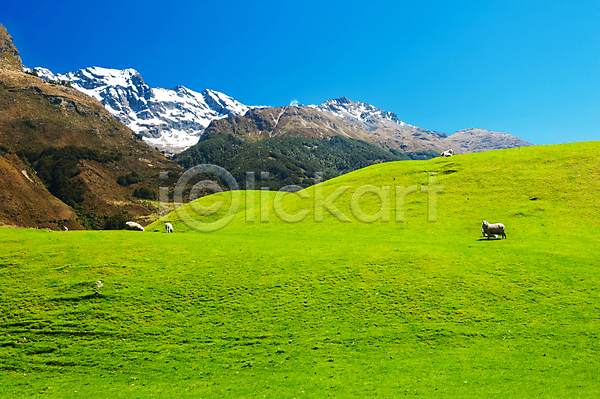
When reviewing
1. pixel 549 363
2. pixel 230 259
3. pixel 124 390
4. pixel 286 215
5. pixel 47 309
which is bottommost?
pixel 124 390

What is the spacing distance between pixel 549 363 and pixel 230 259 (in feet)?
78.2

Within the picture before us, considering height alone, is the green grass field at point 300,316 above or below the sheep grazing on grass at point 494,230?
below

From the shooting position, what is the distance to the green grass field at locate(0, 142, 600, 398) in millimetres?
17406

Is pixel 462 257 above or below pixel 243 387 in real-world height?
above

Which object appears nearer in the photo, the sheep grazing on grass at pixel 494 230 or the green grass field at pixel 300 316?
the green grass field at pixel 300 316

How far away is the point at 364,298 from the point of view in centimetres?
2403

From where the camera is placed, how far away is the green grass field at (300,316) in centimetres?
1741

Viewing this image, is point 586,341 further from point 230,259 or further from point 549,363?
point 230,259

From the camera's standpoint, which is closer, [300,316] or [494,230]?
[300,316]

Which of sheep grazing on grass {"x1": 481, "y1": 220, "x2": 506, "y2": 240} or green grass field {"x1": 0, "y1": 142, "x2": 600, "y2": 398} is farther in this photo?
sheep grazing on grass {"x1": 481, "y1": 220, "x2": 506, "y2": 240}

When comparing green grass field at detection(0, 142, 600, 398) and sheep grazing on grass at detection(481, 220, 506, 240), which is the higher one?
sheep grazing on grass at detection(481, 220, 506, 240)

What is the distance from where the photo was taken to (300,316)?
73.8 feet

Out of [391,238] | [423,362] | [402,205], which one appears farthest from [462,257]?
[402,205]

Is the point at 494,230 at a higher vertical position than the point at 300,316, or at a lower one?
higher
